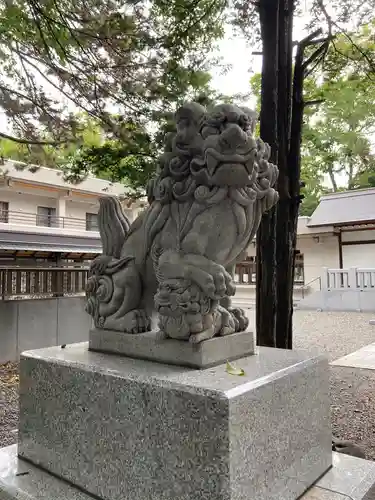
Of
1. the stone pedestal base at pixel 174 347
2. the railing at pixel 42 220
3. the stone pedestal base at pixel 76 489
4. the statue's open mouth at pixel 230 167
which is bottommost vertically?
the stone pedestal base at pixel 76 489

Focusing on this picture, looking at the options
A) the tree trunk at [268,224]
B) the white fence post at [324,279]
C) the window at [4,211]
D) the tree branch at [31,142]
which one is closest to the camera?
the tree trunk at [268,224]

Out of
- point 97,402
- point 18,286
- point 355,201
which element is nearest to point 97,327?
point 97,402

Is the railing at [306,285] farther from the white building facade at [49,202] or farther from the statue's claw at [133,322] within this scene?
the statue's claw at [133,322]

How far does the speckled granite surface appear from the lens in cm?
118

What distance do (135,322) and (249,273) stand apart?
44.2 feet

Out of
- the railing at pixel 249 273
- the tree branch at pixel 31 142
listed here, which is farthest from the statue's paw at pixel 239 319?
the railing at pixel 249 273

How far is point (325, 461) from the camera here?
1610mm

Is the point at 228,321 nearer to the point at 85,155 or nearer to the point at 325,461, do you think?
the point at 325,461

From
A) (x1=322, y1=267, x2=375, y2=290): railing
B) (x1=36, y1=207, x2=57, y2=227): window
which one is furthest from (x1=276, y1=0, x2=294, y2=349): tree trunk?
(x1=36, y1=207, x2=57, y2=227): window

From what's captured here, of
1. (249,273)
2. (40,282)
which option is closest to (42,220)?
(40,282)

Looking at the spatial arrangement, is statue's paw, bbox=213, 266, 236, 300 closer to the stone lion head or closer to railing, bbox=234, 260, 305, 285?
the stone lion head

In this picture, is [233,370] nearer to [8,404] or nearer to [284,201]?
[284,201]

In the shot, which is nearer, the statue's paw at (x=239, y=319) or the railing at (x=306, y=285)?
the statue's paw at (x=239, y=319)

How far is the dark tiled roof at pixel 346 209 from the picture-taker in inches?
488
